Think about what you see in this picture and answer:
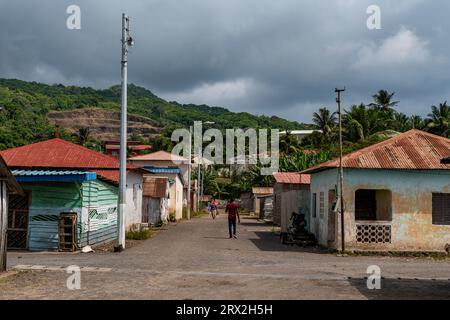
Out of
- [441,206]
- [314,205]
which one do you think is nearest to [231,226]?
[314,205]

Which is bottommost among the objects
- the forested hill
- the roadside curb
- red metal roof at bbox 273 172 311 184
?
the roadside curb

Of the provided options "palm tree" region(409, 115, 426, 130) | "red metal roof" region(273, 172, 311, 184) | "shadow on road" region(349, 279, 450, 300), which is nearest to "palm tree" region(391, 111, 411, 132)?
"palm tree" region(409, 115, 426, 130)

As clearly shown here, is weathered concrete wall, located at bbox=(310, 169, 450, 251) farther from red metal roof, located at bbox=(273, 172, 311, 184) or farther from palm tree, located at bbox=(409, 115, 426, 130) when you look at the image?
palm tree, located at bbox=(409, 115, 426, 130)

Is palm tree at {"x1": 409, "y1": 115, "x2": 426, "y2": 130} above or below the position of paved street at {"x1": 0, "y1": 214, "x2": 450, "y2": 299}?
above

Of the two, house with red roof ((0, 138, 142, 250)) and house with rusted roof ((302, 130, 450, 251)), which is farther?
house with rusted roof ((302, 130, 450, 251))

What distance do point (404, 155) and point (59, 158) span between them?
15.8 metres

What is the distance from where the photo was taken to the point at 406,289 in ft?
37.0

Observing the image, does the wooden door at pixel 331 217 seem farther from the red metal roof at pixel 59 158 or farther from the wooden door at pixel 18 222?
the wooden door at pixel 18 222

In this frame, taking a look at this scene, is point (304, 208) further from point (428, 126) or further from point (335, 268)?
point (428, 126)

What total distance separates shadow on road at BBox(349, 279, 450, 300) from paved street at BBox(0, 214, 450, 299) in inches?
0.7

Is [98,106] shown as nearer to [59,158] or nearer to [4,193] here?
[59,158]

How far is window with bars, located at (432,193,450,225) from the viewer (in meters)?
19.7

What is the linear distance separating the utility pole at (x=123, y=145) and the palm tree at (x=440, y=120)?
181 ft

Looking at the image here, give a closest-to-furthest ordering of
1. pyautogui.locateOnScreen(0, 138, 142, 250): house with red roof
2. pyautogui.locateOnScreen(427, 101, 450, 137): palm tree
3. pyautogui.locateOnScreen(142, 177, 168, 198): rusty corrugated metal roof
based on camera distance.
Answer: pyautogui.locateOnScreen(0, 138, 142, 250): house with red roof
pyautogui.locateOnScreen(142, 177, 168, 198): rusty corrugated metal roof
pyautogui.locateOnScreen(427, 101, 450, 137): palm tree
